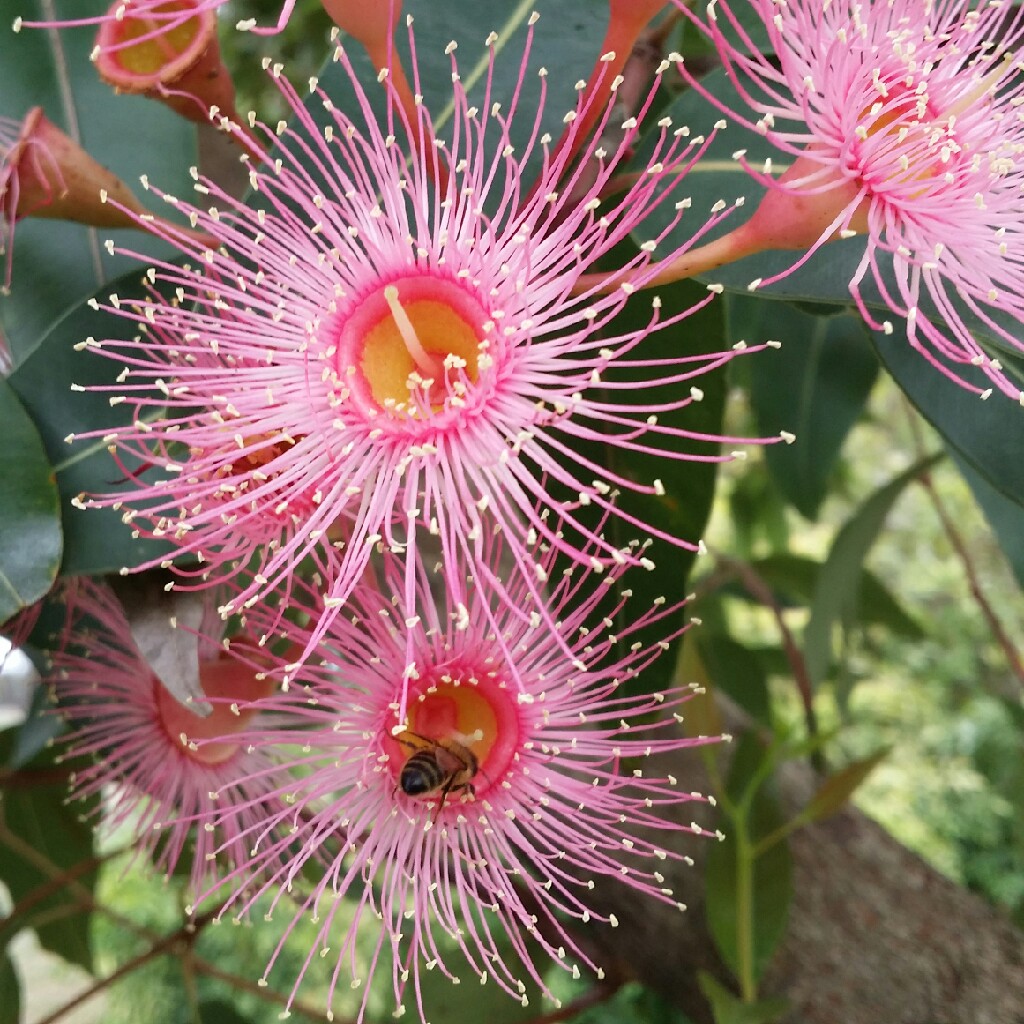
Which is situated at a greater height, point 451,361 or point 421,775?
point 451,361

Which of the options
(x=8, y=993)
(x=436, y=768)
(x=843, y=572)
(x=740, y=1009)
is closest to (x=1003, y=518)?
(x=843, y=572)

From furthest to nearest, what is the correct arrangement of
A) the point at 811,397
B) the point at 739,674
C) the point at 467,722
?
the point at 739,674, the point at 811,397, the point at 467,722

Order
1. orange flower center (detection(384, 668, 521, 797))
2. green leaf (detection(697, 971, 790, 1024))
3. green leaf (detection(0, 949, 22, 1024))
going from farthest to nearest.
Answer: green leaf (detection(0, 949, 22, 1024)), green leaf (detection(697, 971, 790, 1024)), orange flower center (detection(384, 668, 521, 797))

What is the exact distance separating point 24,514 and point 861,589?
1397mm

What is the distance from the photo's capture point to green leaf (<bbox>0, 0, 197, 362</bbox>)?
83 cm

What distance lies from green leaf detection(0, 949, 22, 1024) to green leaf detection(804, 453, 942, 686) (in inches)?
43.2

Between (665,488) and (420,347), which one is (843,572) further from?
(420,347)

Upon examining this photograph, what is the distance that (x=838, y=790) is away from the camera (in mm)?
1042

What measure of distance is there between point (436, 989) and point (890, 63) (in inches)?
32.0

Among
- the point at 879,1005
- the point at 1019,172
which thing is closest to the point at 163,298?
the point at 1019,172

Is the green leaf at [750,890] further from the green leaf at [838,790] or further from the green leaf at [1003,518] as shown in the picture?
the green leaf at [1003,518]

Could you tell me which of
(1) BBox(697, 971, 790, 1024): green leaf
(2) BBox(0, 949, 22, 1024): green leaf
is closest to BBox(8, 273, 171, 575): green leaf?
(1) BBox(697, 971, 790, 1024): green leaf

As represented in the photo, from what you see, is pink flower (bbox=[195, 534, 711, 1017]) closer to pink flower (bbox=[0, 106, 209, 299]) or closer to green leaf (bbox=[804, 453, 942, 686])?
pink flower (bbox=[0, 106, 209, 299])

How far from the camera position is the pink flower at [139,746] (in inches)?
32.5
